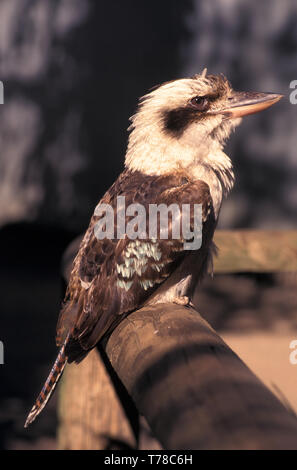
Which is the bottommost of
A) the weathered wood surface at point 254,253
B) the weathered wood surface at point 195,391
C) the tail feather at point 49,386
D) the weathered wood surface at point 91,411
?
the weathered wood surface at point 91,411

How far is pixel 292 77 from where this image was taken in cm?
485

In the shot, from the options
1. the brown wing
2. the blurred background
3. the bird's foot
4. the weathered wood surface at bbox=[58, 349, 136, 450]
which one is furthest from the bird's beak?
the blurred background

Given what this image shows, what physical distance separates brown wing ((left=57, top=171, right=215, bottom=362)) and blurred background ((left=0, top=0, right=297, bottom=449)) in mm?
2280

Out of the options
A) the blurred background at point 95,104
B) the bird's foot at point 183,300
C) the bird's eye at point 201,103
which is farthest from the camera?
the blurred background at point 95,104

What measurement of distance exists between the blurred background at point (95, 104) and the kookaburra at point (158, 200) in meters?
2.02

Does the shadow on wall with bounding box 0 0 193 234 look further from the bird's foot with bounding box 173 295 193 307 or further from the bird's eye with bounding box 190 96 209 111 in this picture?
the bird's foot with bounding box 173 295 193 307

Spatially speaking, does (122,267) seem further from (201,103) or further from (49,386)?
(201,103)

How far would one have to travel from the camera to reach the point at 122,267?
8.05 ft

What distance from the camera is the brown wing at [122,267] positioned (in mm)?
2354

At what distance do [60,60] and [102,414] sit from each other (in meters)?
3.06

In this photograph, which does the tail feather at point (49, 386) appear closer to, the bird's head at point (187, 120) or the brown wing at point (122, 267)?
the brown wing at point (122, 267)

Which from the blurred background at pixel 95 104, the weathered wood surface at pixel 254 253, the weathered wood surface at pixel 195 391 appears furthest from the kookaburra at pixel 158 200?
the blurred background at pixel 95 104

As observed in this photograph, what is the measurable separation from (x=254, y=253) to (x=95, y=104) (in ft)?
8.05

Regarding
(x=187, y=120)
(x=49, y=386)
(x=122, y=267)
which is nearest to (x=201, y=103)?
Result: (x=187, y=120)
